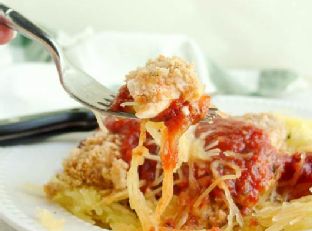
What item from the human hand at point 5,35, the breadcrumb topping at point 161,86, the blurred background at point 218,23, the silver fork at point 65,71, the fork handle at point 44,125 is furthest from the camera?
the blurred background at point 218,23

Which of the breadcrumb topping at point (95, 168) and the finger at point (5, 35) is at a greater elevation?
the finger at point (5, 35)

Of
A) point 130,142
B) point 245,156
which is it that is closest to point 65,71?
point 130,142

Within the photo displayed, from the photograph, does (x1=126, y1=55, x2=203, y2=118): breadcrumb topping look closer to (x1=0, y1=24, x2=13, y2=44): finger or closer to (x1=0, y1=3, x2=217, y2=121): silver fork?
(x1=0, y1=3, x2=217, y2=121): silver fork

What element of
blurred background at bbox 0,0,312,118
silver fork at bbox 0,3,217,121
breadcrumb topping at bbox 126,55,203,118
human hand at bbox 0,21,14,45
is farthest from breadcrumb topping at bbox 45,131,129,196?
blurred background at bbox 0,0,312,118

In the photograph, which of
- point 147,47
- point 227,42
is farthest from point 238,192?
point 227,42

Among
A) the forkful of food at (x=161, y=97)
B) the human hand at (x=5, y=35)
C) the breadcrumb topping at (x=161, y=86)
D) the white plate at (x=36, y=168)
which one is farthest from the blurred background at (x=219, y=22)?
the breadcrumb topping at (x=161, y=86)

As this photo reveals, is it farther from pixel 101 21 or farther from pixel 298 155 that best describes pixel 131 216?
pixel 101 21

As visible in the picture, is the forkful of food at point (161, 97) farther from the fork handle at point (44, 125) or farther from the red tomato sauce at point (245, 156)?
the fork handle at point (44, 125)
